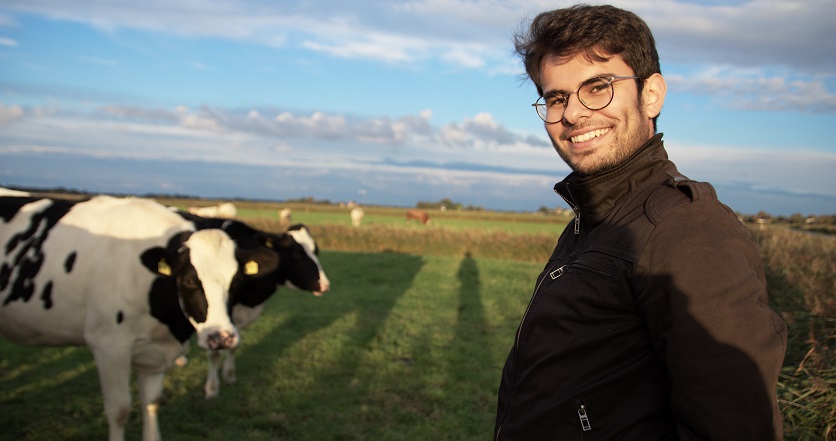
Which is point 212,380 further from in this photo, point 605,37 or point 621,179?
point 605,37

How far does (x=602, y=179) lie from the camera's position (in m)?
1.84

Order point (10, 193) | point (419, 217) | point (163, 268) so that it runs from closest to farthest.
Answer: point (163, 268)
point (10, 193)
point (419, 217)

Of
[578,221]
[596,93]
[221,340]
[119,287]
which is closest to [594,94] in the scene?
[596,93]

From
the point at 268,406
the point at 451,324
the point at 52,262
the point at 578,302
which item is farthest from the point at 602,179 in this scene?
the point at 451,324

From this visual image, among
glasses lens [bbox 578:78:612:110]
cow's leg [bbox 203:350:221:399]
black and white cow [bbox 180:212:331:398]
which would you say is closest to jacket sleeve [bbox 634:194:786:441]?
glasses lens [bbox 578:78:612:110]

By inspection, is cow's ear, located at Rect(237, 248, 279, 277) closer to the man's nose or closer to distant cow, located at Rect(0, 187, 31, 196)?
distant cow, located at Rect(0, 187, 31, 196)

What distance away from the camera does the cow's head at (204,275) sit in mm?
4680

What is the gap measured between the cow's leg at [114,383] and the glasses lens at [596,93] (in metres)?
4.47

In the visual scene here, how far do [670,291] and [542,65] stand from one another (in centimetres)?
92

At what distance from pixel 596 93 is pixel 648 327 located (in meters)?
0.74

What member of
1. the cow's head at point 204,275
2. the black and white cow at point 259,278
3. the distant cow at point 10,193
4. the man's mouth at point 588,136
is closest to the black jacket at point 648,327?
the man's mouth at point 588,136

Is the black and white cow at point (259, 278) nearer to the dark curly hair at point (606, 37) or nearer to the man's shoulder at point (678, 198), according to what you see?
the dark curly hair at point (606, 37)

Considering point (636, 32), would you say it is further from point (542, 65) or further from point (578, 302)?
point (578, 302)

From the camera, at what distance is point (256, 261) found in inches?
217
